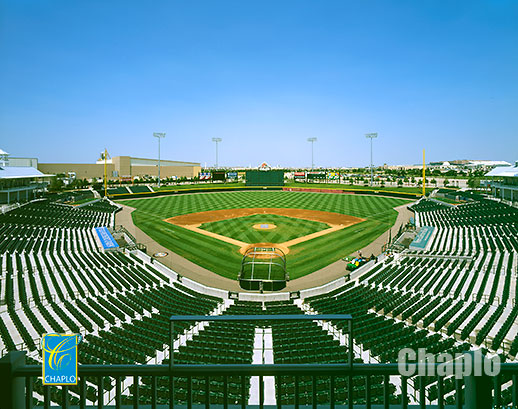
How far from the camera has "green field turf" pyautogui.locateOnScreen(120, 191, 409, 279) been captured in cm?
2916

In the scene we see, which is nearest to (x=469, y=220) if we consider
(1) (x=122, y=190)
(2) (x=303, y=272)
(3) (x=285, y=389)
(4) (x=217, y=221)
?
(2) (x=303, y=272)

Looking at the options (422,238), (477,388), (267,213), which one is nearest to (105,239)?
(267,213)

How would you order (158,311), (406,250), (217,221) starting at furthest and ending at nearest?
1. (217,221)
2. (406,250)
3. (158,311)

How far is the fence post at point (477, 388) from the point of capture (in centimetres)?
265

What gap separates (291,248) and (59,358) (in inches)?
1245

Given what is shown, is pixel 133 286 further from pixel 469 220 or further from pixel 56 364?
pixel 469 220

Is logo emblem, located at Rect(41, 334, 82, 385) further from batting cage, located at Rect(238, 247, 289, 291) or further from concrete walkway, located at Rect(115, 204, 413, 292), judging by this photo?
concrete walkway, located at Rect(115, 204, 413, 292)

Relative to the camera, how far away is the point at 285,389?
8.76 m

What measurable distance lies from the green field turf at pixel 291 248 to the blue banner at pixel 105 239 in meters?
5.43

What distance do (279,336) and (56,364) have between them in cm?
1145

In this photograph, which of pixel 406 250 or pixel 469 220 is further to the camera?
pixel 469 220

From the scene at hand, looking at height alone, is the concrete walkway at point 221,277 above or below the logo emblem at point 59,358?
below

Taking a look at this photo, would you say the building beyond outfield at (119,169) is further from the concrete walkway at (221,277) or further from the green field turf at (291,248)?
the concrete walkway at (221,277)

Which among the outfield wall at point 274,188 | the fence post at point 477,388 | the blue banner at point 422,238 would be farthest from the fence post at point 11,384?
the outfield wall at point 274,188
